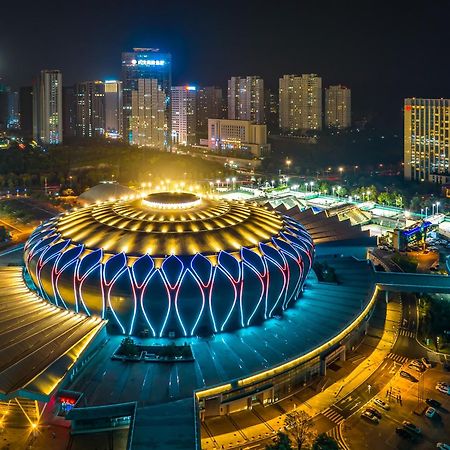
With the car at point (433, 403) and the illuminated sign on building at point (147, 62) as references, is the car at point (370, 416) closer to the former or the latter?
the car at point (433, 403)

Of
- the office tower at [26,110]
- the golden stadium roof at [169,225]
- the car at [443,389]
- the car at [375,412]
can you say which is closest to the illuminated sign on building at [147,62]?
the office tower at [26,110]

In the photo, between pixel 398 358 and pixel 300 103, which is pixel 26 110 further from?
pixel 398 358

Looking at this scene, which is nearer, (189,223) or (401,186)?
(189,223)

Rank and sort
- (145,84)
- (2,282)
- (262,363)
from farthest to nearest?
1. (145,84)
2. (2,282)
3. (262,363)

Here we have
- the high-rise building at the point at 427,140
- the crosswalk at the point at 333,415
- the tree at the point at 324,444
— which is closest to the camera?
the tree at the point at 324,444

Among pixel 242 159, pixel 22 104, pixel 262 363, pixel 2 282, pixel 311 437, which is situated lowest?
pixel 311 437

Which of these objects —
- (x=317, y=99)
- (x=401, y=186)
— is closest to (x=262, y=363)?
(x=401, y=186)

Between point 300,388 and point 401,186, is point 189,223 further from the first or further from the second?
point 401,186

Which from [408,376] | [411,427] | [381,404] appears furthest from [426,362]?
[411,427]
